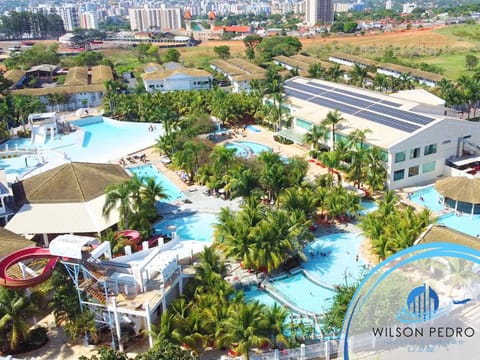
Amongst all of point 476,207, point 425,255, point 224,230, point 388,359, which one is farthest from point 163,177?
point 425,255

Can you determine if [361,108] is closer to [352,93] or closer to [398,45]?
[352,93]

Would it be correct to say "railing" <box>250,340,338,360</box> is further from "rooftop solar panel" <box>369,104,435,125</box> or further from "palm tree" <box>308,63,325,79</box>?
"palm tree" <box>308,63,325,79</box>

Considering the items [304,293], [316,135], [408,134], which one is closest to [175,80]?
[316,135]

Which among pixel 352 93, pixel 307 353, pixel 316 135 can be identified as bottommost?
pixel 307 353

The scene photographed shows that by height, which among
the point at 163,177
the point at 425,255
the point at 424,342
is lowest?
the point at 163,177

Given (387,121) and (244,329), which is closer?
(244,329)

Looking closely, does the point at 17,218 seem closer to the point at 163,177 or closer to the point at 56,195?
the point at 56,195
